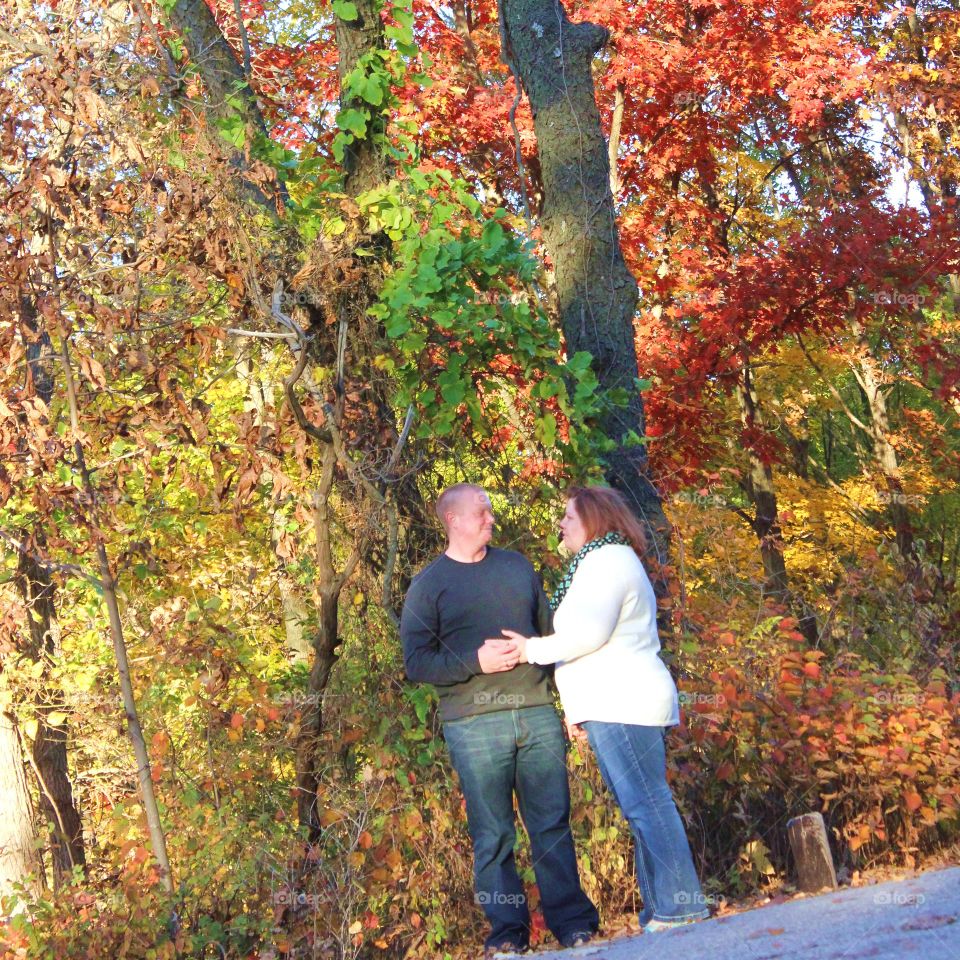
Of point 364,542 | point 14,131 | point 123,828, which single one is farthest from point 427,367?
point 123,828

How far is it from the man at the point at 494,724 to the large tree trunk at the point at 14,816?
5251mm

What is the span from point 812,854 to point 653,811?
138cm

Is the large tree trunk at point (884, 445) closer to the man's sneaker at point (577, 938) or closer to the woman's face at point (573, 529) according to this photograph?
the woman's face at point (573, 529)

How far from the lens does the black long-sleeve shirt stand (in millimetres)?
5156

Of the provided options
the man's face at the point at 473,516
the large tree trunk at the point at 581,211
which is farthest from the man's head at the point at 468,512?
the large tree trunk at the point at 581,211

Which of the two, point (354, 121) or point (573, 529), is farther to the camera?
point (354, 121)

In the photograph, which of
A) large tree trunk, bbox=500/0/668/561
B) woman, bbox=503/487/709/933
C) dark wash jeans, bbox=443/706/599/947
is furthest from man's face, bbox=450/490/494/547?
large tree trunk, bbox=500/0/668/561

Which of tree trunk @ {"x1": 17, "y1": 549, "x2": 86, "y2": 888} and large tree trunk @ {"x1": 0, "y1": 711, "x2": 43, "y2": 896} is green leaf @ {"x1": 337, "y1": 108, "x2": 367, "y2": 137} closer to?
tree trunk @ {"x1": 17, "y1": 549, "x2": 86, "y2": 888}

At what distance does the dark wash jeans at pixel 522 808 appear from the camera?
515 centimetres

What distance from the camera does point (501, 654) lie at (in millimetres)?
5055

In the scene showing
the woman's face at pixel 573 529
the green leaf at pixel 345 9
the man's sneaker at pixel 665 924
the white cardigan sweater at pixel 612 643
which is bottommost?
the man's sneaker at pixel 665 924

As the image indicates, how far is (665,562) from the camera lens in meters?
7.60

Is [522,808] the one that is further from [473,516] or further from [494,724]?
[473,516]

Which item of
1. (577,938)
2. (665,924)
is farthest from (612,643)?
(577,938)
